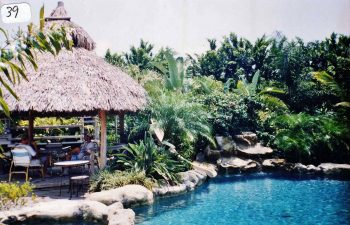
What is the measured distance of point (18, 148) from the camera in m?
8.87

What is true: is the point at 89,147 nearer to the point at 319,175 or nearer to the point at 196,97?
the point at 196,97

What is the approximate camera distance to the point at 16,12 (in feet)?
9.91

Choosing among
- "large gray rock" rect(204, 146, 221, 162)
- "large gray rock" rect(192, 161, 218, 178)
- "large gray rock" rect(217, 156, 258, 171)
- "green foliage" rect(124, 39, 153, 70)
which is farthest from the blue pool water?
"green foliage" rect(124, 39, 153, 70)

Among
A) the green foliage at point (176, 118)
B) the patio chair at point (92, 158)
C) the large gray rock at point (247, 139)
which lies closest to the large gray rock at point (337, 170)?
the large gray rock at point (247, 139)

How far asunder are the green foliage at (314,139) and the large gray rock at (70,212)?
847 cm

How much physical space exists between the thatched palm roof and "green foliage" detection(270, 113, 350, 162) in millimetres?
6218

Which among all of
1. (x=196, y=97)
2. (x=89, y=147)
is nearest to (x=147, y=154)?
(x=89, y=147)

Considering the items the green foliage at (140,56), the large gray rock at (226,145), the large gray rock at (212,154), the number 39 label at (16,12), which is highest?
the green foliage at (140,56)

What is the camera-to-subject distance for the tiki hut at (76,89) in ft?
29.3

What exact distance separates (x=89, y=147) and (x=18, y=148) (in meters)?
1.93

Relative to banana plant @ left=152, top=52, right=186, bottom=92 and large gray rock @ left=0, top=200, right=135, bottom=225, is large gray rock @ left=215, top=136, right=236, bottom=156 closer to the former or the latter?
banana plant @ left=152, top=52, right=186, bottom=92

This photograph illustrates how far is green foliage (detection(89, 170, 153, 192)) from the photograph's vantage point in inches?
332

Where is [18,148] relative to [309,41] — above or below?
below

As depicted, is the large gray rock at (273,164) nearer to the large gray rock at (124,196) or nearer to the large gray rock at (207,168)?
the large gray rock at (207,168)
